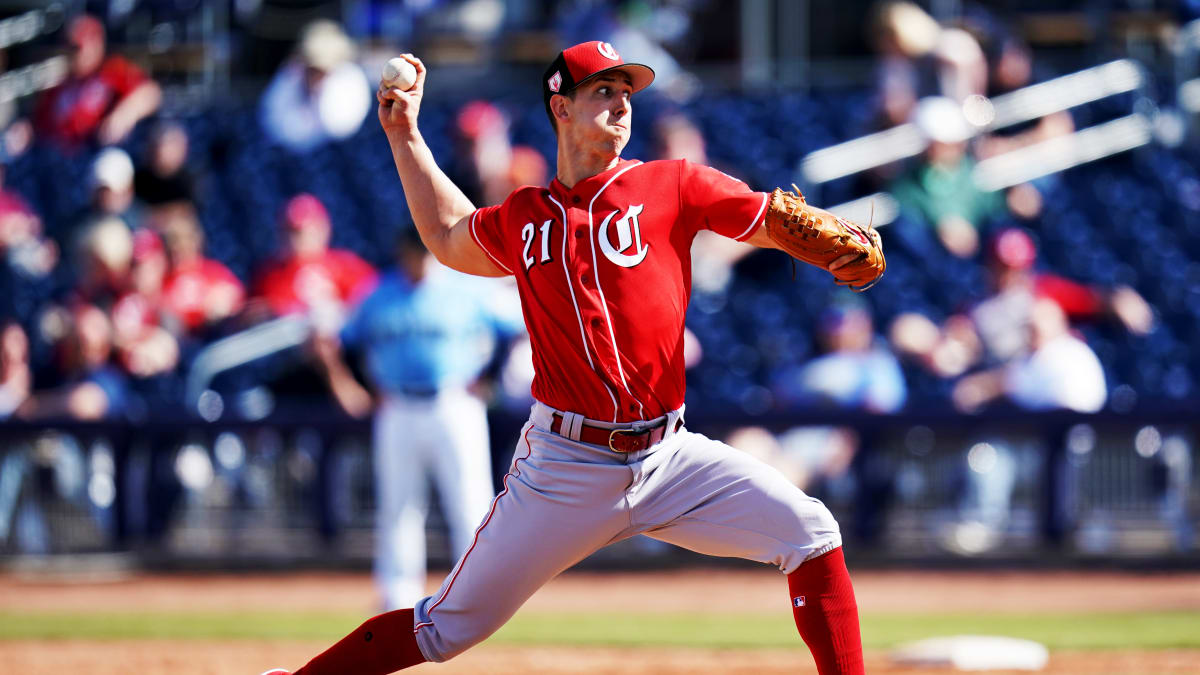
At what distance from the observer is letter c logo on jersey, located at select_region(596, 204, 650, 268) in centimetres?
370

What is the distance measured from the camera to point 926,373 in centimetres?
985

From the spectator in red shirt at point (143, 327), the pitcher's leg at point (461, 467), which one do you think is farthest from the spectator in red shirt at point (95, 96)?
the pitcher's leg at point (461, 467)

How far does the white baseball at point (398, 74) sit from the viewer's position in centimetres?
407

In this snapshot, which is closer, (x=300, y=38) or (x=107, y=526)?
(x=107, y=526)

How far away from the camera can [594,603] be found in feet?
28.1

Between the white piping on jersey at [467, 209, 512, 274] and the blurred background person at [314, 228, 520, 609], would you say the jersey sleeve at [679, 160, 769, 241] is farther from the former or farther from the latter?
the blurred background person at [314, 228, 520, 609]

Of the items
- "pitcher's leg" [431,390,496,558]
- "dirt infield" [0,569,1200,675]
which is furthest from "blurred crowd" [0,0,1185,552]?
"dirt infield" [0,569,1200,675]

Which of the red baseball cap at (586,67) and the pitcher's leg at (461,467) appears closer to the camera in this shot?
the red baseball cap at (586,67)

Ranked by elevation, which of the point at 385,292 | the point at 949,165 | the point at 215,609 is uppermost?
the point at 949,165

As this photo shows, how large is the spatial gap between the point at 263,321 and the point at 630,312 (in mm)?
7202

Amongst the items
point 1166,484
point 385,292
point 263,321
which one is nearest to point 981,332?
point 1166,484

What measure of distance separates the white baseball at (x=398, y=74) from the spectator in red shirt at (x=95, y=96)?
30.8ft

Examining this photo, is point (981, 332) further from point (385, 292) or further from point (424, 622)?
point (424, 622)

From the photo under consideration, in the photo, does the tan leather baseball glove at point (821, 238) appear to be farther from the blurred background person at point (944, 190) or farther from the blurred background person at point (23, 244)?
the blurred background person at point (23, 244)
